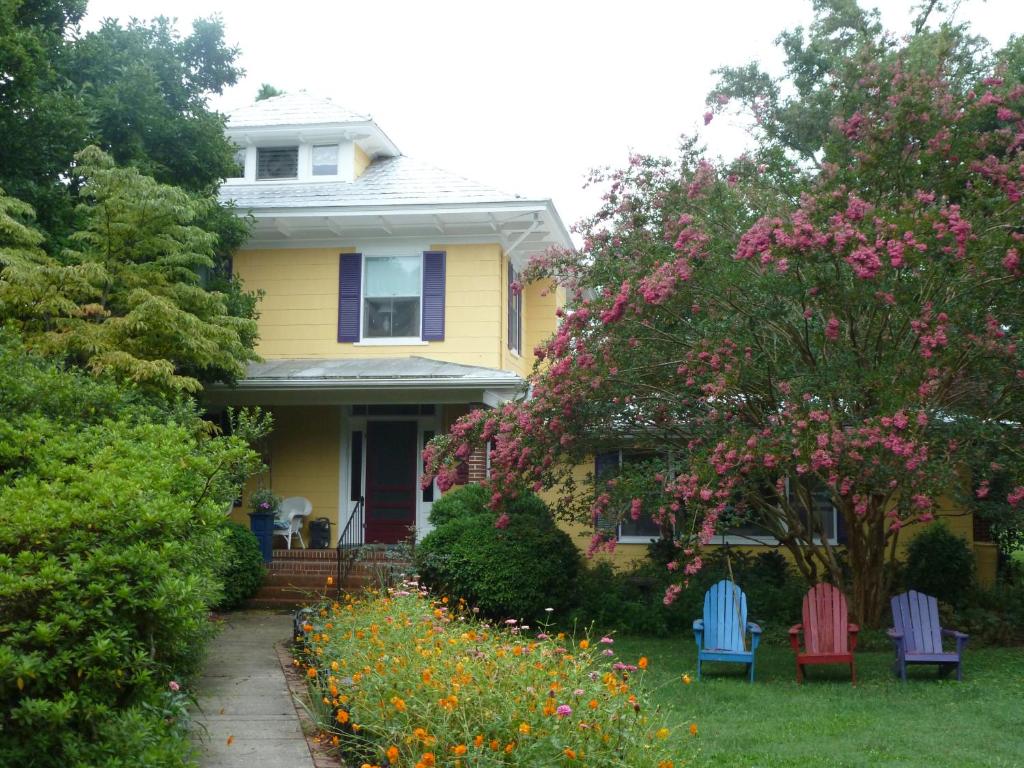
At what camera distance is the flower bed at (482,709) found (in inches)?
200

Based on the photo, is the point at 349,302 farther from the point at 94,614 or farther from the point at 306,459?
the point at 94,614

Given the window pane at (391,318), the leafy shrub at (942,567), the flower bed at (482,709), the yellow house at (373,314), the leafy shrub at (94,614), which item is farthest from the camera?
the window pane at (391,318)

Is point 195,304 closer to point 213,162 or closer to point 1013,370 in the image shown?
point 213,162

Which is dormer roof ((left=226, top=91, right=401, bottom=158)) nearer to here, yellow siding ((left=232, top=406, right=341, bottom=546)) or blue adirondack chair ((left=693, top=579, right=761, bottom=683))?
yellow siding ((left=232, top=406, right=341, bottom=546))

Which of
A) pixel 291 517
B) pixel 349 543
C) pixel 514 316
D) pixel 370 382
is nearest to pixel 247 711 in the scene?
pixel 370 382

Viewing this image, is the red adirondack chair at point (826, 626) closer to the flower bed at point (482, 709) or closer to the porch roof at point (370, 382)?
the flower bed at point (482, 709)

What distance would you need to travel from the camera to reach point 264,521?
1488 centimetres

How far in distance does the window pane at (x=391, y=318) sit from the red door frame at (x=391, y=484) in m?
1.50

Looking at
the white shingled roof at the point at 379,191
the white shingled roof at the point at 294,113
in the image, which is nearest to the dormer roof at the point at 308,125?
the white shingled roof at the point at 294,113

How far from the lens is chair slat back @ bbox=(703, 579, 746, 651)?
34.5 ft

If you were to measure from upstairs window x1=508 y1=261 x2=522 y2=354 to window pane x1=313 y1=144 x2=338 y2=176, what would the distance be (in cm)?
388

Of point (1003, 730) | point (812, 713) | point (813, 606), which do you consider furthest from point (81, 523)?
point (813, 606)

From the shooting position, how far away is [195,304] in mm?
13164

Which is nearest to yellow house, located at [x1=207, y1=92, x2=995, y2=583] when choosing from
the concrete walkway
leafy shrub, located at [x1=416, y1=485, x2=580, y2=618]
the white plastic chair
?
the white plastic chair
